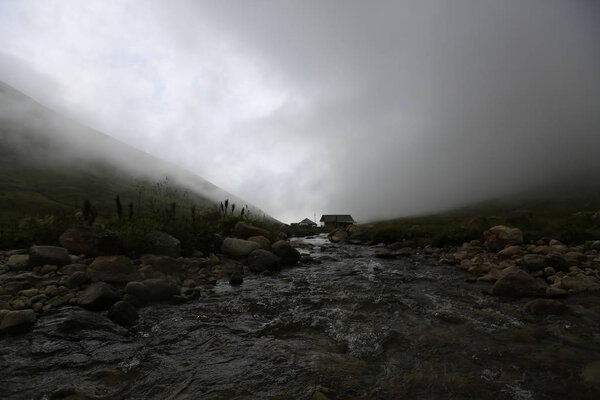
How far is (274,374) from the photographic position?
6039 millimetres

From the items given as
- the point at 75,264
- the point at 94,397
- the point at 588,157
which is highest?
the point at 588,157

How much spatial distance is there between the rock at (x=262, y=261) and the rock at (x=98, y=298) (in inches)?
331

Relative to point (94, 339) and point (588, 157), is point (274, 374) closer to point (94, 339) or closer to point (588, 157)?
point (94, 339)

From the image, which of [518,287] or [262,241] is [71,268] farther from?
[518,287]

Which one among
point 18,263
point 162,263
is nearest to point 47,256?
point 18,263

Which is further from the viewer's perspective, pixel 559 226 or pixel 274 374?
pixel 559 226

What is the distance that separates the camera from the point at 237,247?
1908 centimetres

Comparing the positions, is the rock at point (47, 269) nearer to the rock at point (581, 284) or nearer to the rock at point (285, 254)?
the rock at point (285, 254)

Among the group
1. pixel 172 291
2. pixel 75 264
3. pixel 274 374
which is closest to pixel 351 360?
pixel 274 374

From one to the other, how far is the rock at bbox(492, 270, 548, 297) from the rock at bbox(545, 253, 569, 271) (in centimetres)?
486

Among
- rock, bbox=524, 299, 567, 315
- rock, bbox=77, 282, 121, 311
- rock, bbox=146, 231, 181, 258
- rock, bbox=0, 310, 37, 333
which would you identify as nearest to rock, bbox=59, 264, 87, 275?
rock, bbox=77, 282, 121, 311

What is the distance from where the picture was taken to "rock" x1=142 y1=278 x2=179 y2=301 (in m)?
10.2

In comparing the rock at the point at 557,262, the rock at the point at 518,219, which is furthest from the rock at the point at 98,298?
the rock at the point at 518,219

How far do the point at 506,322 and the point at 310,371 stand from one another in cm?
660
